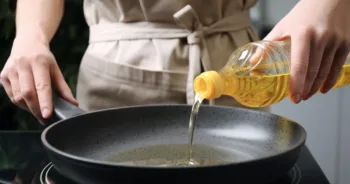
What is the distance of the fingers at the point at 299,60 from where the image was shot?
1.73 ft

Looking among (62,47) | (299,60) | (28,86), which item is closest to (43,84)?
(28,86)

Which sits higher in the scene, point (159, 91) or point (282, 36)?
point (282, 36)

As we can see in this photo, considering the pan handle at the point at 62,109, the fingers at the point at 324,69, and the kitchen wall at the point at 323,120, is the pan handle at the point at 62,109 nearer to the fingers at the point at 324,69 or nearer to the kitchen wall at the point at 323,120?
the fingers at the point at 324,69

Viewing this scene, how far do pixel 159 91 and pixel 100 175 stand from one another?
325mm

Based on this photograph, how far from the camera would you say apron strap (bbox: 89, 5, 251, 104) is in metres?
0.74

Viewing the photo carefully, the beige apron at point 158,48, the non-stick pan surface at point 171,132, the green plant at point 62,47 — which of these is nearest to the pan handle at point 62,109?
the non-stick pan surface at point 171,132

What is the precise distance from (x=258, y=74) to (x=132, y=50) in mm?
249

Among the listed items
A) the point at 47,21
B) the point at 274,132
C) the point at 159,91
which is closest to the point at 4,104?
the point at 47,21

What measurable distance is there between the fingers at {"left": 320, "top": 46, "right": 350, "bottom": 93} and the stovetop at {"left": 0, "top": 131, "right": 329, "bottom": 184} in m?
0.09

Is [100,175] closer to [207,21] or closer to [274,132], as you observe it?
[274,132]

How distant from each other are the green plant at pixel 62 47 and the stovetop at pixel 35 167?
2.15ft

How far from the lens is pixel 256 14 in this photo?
129 centimetres

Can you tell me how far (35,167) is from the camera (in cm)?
60

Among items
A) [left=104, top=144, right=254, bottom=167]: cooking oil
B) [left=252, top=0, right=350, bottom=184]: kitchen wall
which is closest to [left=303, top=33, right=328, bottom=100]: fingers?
[left=104, top=144, right=254, bottom=167]: cooking oil
